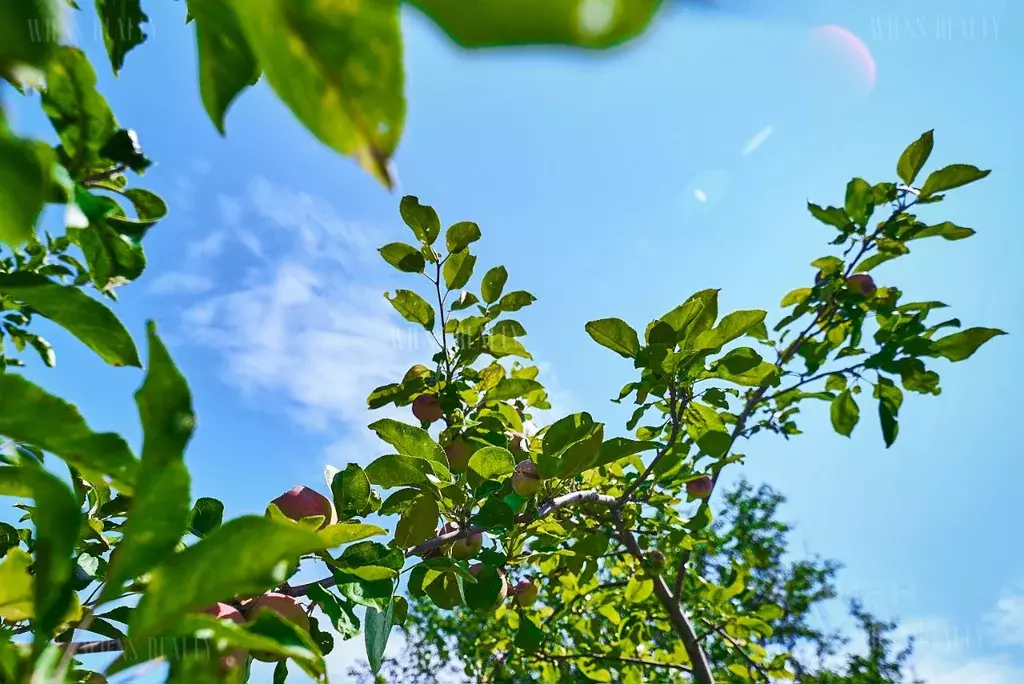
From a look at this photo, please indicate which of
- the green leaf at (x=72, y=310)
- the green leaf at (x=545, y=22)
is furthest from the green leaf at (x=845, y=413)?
the green leaf at (x=545, y=22)

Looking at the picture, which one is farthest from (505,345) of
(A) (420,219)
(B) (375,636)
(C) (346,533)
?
(C) (346,533)

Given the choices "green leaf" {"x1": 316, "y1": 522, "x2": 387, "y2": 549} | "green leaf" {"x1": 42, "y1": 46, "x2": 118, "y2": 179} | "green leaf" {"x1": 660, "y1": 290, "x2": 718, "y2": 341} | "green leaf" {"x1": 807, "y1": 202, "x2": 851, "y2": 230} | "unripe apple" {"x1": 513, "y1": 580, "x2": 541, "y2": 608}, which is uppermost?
"green leaf" {"x1": 807, "y1": 202, "x2": 851, "y2": 230}

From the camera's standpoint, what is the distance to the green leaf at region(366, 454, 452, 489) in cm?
114

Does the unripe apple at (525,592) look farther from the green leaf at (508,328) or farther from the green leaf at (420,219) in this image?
the green leaf at (420,219)

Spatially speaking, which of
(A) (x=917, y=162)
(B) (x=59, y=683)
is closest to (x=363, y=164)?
(B) (x=59, y=683)

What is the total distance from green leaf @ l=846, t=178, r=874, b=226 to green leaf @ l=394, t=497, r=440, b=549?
1.71 m

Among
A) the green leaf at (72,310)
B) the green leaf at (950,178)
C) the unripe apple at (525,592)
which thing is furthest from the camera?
the unripe apple at (525,592)

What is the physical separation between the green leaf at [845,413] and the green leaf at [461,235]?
4.50 ft

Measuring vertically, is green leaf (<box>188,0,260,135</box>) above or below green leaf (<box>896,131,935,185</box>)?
below

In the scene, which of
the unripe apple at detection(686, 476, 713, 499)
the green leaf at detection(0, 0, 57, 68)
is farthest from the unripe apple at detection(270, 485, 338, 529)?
the unripe apple at detection(686, 476, 713, 499)

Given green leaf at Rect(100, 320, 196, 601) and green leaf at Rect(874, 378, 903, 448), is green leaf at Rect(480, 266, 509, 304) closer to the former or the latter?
green leaf at Rect(874, 378, 903, 448)

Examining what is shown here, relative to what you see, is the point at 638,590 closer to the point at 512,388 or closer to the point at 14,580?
the point at 512,388

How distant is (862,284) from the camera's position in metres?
2.21

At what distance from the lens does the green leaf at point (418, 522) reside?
124 centimetres
